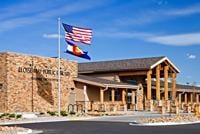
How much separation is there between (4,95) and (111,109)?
1155cm

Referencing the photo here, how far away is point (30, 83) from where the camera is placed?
36469mm

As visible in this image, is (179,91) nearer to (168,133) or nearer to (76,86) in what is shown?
(76,86)

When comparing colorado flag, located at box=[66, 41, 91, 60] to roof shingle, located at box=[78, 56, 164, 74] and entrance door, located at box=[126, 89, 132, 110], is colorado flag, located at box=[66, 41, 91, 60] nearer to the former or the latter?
roof shingle, located at box=[78, 56, 164, 74]

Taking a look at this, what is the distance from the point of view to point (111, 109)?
42.7m

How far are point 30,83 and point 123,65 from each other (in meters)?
16.8

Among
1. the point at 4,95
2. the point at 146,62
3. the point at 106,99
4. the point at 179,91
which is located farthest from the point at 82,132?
the point at 179,91

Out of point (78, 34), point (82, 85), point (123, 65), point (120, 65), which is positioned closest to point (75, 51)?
point (78, 34)

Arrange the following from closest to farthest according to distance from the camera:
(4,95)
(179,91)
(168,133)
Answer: (168,133) < (4,95) < (179,91)

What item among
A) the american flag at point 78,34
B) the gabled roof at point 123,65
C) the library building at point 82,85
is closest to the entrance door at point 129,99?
the library building at point 82,85

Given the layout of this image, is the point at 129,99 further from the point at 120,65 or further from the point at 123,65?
the point at 120,65

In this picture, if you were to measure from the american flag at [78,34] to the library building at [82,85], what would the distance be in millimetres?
3928

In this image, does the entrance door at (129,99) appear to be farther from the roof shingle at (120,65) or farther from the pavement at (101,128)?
the pavement at (101,128)

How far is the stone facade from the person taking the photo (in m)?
34.7

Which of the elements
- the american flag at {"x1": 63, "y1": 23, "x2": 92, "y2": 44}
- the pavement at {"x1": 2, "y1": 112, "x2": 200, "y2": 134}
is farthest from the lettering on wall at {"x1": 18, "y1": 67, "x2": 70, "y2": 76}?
the pavement at {"x1": 2, "y1": 112, "x2": 200, "y2": 134}
